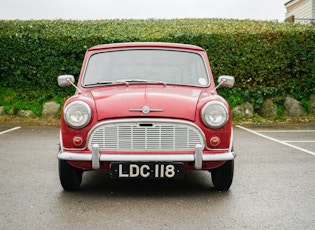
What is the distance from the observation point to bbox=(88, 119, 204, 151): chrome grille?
4.63 metres

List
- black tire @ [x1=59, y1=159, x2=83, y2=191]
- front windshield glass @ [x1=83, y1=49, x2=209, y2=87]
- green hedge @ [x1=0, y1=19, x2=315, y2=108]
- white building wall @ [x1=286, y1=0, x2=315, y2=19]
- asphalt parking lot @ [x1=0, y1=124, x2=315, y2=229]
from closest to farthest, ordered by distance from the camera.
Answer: asphalt parking lot @ [x1=0, y1=124, x2=315, y2=229] < black tire @ [x1=59, y1=159, x2=83, y2=191] < front windshield glass @ [x1=83, y1=49, x2=209, y2=87] < green hedge @ [x1=0, y1=19, x2=315, y2=108] < white building wall @ [x1=286, y1=0, x2=315, y2=19]

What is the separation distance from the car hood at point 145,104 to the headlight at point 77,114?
0.11 meters

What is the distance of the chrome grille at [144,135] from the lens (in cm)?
463

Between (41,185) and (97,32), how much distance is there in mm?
8568

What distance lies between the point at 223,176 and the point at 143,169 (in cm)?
91

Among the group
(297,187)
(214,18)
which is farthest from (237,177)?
(214,18)

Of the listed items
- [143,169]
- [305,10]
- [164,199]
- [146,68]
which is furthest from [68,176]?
[305,10]

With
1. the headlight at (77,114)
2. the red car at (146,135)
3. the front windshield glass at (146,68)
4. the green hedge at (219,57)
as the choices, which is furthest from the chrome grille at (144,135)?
the green hedge at (219,57)

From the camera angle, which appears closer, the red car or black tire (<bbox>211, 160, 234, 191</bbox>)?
the red car

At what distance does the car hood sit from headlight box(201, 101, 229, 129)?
11 centimetres

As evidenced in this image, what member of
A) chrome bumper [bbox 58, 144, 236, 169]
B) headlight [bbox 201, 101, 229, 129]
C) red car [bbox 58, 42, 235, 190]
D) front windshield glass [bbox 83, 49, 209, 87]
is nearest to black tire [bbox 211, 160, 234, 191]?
red car [bbox 58, 42, 235, 190]

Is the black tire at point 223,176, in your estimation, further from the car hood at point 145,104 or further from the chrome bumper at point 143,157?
the car hood at point 145,104

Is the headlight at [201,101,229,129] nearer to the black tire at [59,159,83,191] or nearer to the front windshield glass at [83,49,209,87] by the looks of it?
the front windshield glass at [83,49,209,87]

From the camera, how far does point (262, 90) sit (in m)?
13.1
